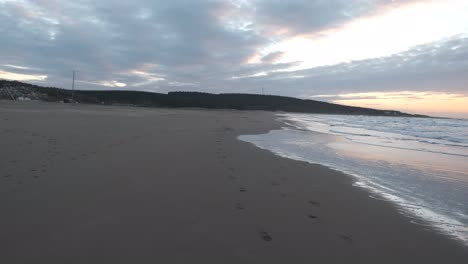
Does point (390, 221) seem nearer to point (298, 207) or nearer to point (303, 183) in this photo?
point (298, 207)

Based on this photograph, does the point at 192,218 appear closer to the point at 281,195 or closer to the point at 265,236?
the point at 265,236

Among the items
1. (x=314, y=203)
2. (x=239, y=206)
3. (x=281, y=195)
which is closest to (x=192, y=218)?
(x=239, y=206)

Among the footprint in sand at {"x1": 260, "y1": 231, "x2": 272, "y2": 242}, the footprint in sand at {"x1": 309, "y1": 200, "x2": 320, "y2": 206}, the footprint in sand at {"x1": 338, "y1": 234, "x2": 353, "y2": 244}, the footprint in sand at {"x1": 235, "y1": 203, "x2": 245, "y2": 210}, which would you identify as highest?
the footprint in sand at {"x1": 309, "y1": 200, "x2": 320, "y2": 206}

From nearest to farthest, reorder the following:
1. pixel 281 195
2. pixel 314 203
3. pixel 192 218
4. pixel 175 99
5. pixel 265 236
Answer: pixel 265 236 → pixel 192 218 → pixel 314 203 → pixel 281 195 → pixel 175 99

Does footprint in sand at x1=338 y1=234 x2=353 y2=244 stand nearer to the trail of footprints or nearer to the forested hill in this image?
the trail of footprints

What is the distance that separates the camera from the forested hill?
5828 cm

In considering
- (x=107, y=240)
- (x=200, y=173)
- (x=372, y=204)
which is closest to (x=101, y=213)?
(x=107, y=240)

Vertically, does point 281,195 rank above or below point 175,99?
below

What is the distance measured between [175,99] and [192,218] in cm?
9927

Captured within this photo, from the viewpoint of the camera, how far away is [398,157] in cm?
970

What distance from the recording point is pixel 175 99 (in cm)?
10012

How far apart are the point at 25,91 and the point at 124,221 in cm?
6762

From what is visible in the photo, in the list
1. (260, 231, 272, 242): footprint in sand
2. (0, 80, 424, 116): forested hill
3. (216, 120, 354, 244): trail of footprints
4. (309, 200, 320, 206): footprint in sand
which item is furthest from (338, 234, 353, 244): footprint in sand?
(0, 80, 424, 116): forested hill

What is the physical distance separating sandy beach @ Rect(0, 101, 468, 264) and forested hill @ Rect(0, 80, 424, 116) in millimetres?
60922
